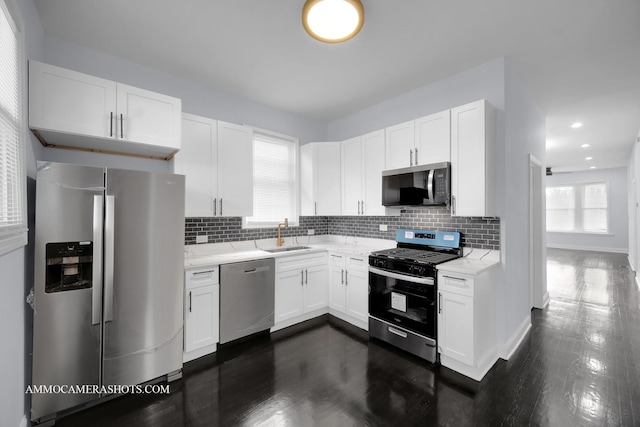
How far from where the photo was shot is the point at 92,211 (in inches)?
77.7

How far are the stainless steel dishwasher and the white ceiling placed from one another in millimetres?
2149

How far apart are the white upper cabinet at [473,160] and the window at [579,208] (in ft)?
34.1

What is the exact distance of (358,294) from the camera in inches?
132

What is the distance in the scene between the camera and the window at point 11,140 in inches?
54.9

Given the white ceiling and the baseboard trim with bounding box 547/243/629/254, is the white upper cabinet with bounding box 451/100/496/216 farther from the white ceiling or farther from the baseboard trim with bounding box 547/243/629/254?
the baseboard trim with bounding box 547/243/629/254

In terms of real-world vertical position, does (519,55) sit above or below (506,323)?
above

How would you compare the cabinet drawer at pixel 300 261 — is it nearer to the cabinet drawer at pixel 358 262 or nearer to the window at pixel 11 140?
the cabinet drawer at pixel 358 262

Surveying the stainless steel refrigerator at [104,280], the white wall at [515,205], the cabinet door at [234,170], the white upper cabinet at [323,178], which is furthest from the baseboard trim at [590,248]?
the stainless steel refrigerator at [104,280]

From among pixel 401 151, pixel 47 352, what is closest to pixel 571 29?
pixel 401 151

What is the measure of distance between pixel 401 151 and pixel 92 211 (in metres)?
3.01

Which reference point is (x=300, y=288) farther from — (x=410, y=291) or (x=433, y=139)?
(x=433, y=139)

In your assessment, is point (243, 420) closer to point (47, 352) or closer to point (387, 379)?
point (387, 379)

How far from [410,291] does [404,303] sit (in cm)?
16

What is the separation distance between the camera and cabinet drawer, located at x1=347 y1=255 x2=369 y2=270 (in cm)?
326
